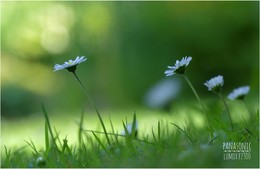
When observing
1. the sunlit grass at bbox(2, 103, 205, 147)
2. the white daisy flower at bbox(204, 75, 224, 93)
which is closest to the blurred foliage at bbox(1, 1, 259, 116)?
the sunlit grass at bbox(2, 103, 205, 147)

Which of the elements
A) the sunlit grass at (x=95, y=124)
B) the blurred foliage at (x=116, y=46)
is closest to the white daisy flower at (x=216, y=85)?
the sunlit grass at (x=95, y=124)

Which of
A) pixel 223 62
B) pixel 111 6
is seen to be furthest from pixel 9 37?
pixel 223 62

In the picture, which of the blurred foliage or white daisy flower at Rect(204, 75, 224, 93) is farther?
the blurred foliage

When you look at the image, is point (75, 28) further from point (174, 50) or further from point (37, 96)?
point (174, 50)

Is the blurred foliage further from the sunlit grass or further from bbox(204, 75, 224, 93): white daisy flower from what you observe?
bbox(204, 75, 224, 93): white daisy flower

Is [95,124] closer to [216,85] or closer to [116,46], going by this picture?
[116,46]

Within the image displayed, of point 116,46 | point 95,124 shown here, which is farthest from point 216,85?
point 116,46

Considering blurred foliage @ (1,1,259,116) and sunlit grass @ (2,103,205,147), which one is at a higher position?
blurred foliage @ (1,1,259,116)

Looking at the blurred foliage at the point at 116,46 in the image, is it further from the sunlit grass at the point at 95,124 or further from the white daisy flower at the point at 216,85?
the white daisy flower at the point at 216,85
